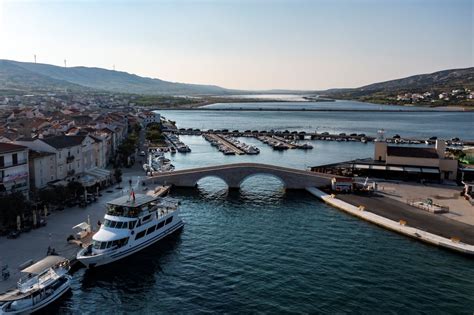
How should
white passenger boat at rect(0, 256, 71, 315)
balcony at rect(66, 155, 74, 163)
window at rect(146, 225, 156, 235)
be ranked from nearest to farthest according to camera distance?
1. white passenger boat at rect(0, 256, 71, 315)
2. window at rect(146, 225, 156, 235)
3. balcony at rect(66, 155, 74, 163)

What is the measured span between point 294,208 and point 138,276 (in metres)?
20.0

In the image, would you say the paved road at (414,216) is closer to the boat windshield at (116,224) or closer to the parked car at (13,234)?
the boat windshield at (116,224)

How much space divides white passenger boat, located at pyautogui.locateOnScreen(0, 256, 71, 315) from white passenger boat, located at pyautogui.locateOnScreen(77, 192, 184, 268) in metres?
2.69

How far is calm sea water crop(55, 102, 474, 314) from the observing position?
24.8 m

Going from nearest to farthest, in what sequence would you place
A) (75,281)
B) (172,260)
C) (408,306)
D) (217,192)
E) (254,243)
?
1. (408,306)
2. (75,281)
3. (172,260)
4. (254,243)
5. (217,192)

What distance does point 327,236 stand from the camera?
117 ft

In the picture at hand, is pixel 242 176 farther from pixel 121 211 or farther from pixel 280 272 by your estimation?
pixel 280 272

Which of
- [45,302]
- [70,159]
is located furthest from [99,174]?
[45,302]

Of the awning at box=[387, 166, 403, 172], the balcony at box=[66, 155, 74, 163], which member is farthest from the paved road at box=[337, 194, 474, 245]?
the balcony at box=[66, 155, 74, 163]

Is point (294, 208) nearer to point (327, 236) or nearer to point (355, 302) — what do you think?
point (327, 236)

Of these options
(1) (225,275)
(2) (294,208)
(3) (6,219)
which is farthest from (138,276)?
(2) (294,208)

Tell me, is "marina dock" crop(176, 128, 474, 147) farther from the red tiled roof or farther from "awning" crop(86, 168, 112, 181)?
the red tiled roof

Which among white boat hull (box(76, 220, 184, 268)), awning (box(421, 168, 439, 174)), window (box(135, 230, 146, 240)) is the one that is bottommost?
white boat hull (box(76, 220, 184, 268))

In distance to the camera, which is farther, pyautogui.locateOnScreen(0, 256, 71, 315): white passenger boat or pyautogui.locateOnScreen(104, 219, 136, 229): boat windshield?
pyautogui.locateOnScreen(104, 219, 136, 229): boat windshield
